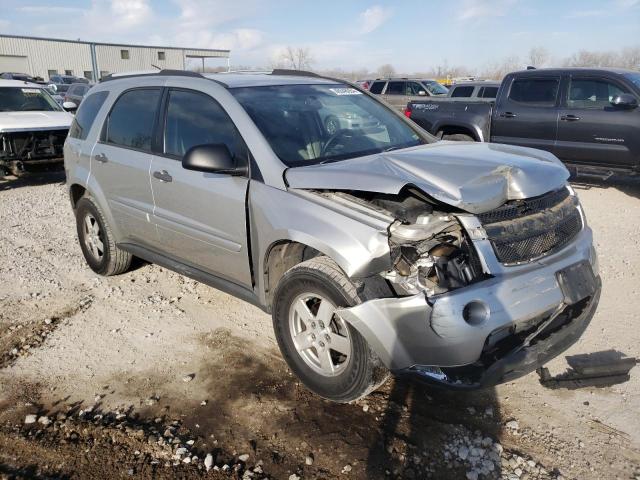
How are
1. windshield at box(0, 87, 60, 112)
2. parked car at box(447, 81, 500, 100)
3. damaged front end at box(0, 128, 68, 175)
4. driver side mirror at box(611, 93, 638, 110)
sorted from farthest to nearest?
parked car at box(447, 81, 500, 100) < windshield at box(0, 87, 60, 112) < damaged front end at box(0, 128, 68, 175) < driver side mirror at box(611, 93, 638, 110)

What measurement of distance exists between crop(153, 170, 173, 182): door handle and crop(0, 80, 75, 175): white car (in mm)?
6798

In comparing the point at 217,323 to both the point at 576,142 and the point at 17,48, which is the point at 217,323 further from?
the point at 17,48

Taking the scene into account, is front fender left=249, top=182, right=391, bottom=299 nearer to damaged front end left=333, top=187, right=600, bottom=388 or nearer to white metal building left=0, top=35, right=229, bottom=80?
damaged front end left=333, top=187, right=600, bottom=388

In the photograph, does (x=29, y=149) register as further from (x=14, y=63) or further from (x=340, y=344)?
(x=14, y=63)

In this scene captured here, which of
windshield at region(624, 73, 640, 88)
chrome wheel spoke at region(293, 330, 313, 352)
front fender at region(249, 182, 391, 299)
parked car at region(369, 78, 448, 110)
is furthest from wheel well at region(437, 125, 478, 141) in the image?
chrome wheel spoke at region(293, 330, 313, 352)

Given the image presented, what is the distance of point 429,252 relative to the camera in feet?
9.08

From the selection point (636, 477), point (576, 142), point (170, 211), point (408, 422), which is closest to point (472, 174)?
point (408, 422)

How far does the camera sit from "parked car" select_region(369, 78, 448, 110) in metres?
15.3

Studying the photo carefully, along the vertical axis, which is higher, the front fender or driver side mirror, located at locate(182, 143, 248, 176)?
driver side mirror, located at locate(182, 143, 248, 176)

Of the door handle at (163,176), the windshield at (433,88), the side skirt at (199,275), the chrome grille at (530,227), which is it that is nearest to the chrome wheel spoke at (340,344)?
the side skirt at (199,275)

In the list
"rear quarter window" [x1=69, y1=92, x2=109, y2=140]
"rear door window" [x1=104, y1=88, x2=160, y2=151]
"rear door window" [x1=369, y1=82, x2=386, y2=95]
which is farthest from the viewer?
"rear door window" [x1=369, y1=82, x2=386, y2=95]

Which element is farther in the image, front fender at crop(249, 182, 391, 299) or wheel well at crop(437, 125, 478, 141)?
wheel well at crop(437, 125, 478, 141)

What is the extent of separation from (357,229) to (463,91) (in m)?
12.0

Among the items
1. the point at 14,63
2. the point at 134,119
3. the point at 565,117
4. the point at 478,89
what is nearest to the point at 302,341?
the point at 134,119
